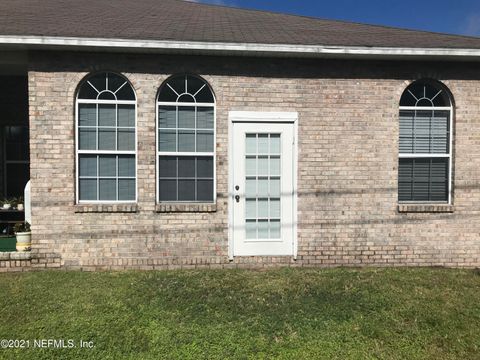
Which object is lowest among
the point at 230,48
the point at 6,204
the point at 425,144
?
the point at 6,204

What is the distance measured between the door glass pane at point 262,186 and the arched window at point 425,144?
90.5 inches

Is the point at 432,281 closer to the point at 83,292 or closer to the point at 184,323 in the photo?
the point at 184,323

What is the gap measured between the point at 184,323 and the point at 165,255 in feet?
6.69

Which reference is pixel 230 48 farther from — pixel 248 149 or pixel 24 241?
pixel 24 241

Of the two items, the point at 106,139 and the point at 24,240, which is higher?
the point at 106,139

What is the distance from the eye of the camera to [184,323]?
3.88 meters

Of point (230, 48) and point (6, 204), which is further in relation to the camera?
point (6, 204)

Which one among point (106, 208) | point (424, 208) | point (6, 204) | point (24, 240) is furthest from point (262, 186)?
point (6, 204)

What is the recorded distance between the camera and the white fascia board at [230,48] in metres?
5.30

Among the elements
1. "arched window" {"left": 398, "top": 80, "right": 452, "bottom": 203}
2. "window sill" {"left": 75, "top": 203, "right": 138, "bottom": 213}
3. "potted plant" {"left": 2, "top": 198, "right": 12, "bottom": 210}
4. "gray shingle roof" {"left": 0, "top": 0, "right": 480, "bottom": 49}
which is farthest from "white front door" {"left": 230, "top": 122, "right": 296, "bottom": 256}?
"potted plant" {"left": 2, "top": 198, "right": 12, "bottom": 210}

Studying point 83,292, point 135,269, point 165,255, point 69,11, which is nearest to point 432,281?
point 165,255

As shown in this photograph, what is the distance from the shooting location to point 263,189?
5.98 metres

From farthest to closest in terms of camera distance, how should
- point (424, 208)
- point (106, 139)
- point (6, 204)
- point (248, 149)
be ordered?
point (6, 204) → point (424, 208) → point (248, 149) → point (106, 139)

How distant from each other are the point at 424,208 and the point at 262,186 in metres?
2.94
